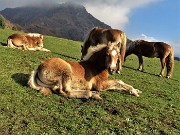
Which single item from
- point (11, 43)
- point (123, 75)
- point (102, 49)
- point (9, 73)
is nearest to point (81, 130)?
point (102, 49)

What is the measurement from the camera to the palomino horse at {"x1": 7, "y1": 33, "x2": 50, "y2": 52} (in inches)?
866

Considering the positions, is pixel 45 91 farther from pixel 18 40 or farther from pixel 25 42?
pixel 25 42

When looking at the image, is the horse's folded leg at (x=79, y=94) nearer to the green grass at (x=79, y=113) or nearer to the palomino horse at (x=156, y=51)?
the green grass at (x=79, y=113)

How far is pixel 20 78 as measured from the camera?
1248cm

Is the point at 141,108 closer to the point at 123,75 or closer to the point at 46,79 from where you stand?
the point at 46,79

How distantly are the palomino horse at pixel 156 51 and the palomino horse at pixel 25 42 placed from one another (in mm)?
6622

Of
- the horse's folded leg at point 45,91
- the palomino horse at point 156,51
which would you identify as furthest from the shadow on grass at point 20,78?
the palomino horse at point 156,51

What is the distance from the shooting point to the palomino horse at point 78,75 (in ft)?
36.5

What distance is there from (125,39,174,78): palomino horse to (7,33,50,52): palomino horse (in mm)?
6622

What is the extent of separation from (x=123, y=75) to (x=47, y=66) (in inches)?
299

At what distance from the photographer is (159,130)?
9578 millimetres

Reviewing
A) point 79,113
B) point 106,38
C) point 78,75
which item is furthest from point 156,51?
point 79,113

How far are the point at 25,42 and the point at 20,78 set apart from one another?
410 inches

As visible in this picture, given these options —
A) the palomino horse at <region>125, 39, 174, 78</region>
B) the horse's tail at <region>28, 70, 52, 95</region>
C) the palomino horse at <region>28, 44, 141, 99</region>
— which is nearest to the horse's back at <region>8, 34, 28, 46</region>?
the palomino horse at <region>125, 39, 174, 78</region>
